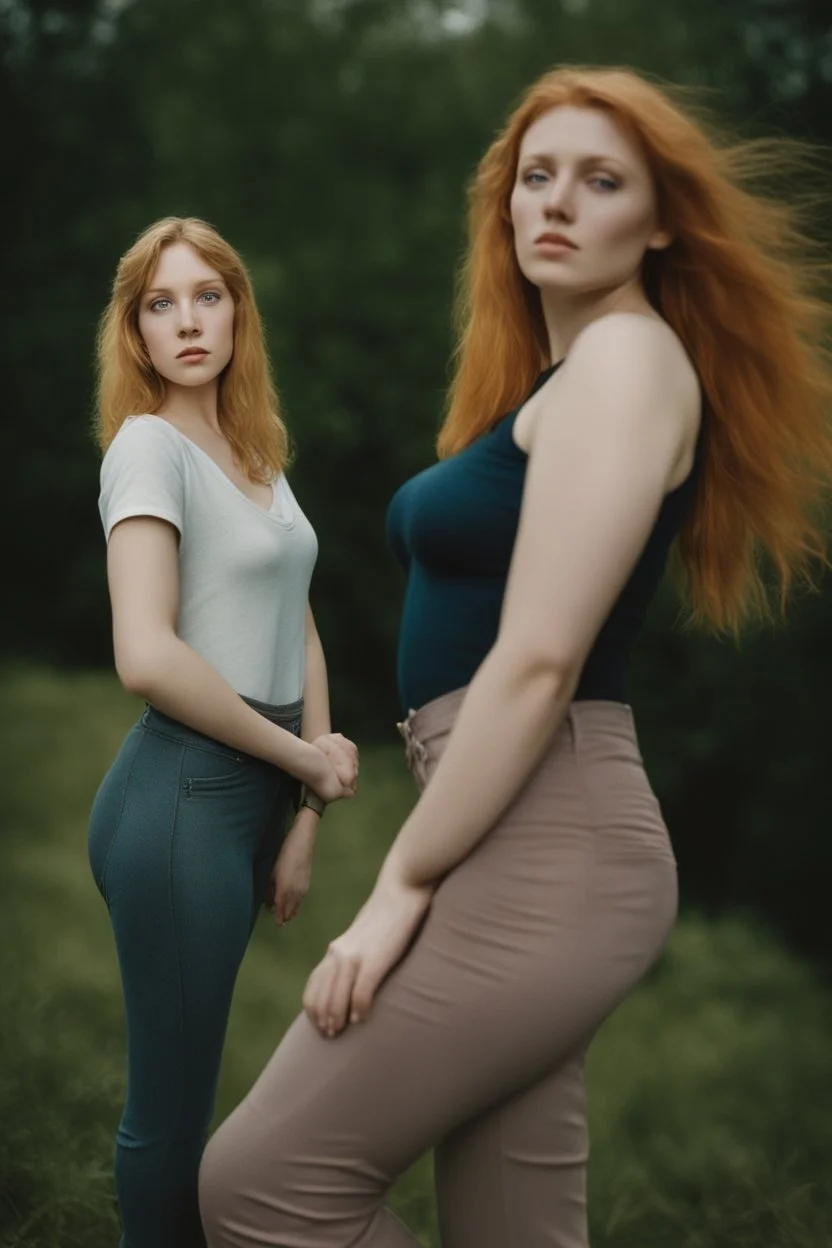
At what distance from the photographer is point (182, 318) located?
1.99 meters

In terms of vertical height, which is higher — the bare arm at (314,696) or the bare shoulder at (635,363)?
the bare shoulder at (635,363)

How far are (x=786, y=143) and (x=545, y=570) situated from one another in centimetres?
57

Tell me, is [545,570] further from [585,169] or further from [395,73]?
[395,73]

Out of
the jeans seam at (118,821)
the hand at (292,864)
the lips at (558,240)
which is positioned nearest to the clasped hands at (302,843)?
the hand at (292,864)

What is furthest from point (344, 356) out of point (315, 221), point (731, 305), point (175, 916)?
point (731, 305)

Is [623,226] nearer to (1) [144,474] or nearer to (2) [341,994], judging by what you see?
(1) [144,474]

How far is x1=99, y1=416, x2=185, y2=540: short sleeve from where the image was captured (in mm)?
1854

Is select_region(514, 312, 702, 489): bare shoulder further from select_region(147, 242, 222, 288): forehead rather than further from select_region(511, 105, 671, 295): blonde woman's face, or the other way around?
select_region(147, 242, 222, 288): forehead

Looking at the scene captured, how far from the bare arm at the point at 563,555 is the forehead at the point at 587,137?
0.71ft

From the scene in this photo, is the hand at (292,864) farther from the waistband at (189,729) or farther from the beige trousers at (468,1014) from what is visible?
the beige trousers at (468,1014)

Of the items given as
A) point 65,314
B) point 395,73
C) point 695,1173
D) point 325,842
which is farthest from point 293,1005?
point 395,73

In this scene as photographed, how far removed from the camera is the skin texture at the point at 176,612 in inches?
72.3

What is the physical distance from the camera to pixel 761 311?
1.67 m

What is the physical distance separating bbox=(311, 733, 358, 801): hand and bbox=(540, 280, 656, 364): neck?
1.95 ft
